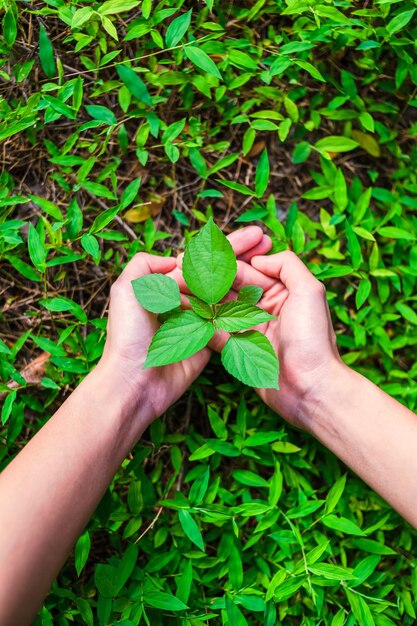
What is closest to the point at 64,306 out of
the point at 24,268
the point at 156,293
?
the point at 24,268

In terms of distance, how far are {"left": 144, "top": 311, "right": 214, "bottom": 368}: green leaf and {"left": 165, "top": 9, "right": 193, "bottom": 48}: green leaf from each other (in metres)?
0.85

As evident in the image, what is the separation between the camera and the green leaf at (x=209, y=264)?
1.49 meters

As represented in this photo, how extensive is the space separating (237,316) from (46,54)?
3.35 ft

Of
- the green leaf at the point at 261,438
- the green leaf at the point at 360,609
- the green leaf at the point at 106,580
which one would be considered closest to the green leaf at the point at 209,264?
the green leaf at the point at 261,438

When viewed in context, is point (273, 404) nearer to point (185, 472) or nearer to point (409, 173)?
point (185, 472)

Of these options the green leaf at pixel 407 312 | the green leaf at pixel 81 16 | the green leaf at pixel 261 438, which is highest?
the green leaf at pixel 81 16

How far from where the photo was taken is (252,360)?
150 cm

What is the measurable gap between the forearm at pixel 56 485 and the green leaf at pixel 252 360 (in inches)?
12.8

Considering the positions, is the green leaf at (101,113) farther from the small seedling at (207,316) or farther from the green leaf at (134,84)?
the small seedling at (207,316)

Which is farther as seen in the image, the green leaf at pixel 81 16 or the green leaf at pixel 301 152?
the green leaf at pixel 301 152

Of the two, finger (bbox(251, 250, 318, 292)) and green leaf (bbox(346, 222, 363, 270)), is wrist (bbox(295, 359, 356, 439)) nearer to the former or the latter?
finger (bbox(251, 250, 318, 292))

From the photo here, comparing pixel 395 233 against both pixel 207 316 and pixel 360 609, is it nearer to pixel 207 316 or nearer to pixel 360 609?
pixel 207 316

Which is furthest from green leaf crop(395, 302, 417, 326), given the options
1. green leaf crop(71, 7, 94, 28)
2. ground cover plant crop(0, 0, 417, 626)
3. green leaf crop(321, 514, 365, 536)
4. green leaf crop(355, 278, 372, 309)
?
green leaf crop(71, 7, 94, 28)

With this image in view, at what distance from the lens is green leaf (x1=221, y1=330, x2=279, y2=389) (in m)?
1.46
